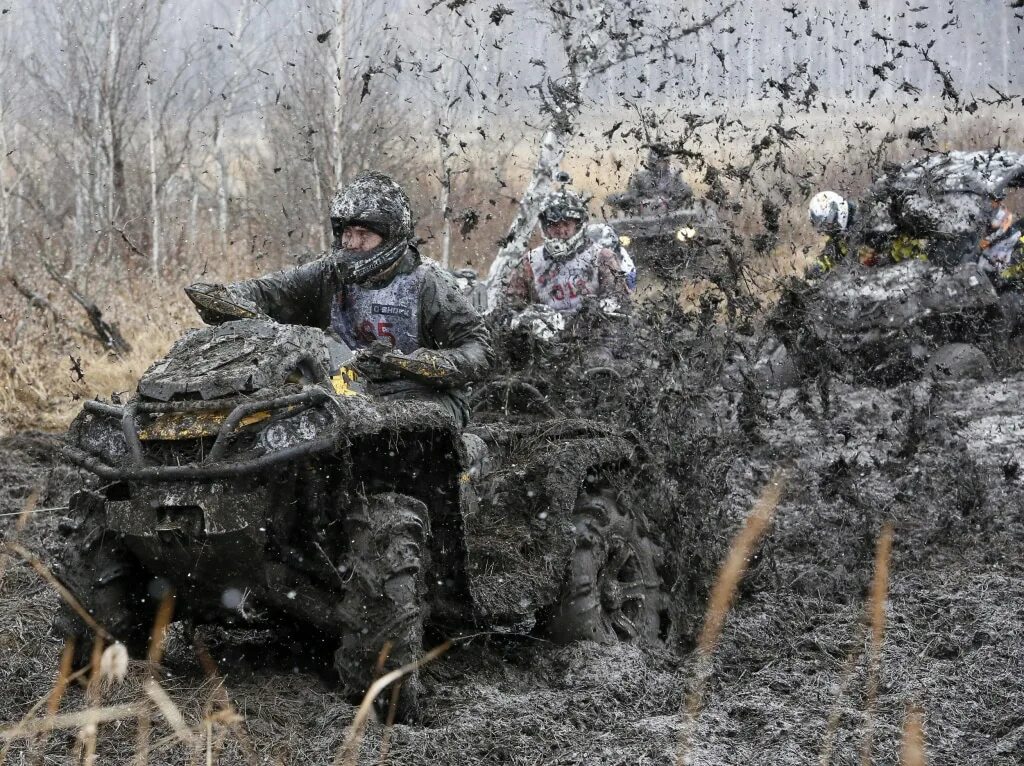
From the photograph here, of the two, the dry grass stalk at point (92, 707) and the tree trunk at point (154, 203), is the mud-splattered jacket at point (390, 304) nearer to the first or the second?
the dry grass stalk at point (92, 707)

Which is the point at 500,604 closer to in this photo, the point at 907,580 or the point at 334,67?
the point at 907,580

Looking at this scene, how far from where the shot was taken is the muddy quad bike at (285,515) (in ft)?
13.4

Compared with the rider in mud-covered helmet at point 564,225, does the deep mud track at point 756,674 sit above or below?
below

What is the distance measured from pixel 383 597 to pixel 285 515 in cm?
43

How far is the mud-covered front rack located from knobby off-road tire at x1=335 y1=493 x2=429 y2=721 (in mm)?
433

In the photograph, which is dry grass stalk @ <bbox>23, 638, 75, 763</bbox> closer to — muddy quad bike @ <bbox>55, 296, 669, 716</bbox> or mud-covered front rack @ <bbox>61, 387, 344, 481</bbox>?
muddy quad bike @ <bbox>55, 296, 669, 716</bbox>

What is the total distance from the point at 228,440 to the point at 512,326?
474cm

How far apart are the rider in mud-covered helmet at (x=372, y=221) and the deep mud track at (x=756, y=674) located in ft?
5.36

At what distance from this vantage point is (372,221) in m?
5.35

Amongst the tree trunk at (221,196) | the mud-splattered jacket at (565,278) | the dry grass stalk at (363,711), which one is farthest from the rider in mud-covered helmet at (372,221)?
the tree trunk at (221,196)

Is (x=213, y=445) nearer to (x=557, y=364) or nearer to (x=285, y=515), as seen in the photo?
(x=285, y=515)

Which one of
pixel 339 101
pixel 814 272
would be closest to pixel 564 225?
pixel 814 272

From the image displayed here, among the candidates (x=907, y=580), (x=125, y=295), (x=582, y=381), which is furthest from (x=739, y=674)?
(x=125, y=295)

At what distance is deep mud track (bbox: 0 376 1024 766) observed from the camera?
417 centimetres
